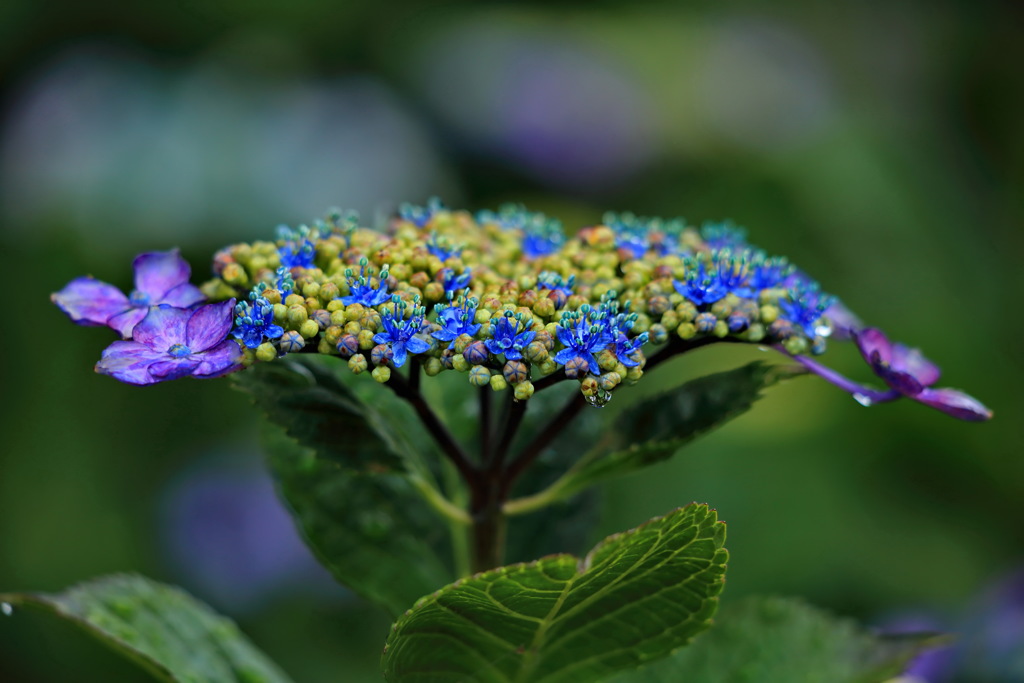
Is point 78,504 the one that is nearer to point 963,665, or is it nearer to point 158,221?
point 158,221

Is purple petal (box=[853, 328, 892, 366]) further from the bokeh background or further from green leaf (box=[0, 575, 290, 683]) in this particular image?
the bokeh background

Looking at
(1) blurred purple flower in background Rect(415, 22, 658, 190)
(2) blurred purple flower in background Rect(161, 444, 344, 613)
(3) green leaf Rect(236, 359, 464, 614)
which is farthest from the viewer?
(1) blurred purple flower in background Rect(415, 22, 658, 190)

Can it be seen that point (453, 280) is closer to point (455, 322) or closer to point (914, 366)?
point (455, 322)

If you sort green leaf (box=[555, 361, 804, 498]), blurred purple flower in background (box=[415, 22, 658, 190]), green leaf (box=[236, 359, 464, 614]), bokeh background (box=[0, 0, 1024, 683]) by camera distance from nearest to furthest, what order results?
green leaf (box=[555, 361, 804, 498]), green leaf (box=[236, 359, 464, 614]), bokeh background (box=[0, 0, 1024, 683]), blurred purple flower in background (box=[415, 22, 658, 190])

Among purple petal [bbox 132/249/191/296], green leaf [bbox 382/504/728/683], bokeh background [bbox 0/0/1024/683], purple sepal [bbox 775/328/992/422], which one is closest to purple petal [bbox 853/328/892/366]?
purple sepal [bbox 775/328/992/422]

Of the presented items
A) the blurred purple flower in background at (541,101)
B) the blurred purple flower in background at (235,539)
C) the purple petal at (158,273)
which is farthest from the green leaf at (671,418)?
the blurred purple flower in background at (541,101)

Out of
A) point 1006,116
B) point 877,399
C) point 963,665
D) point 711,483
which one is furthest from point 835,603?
point 1006,116
